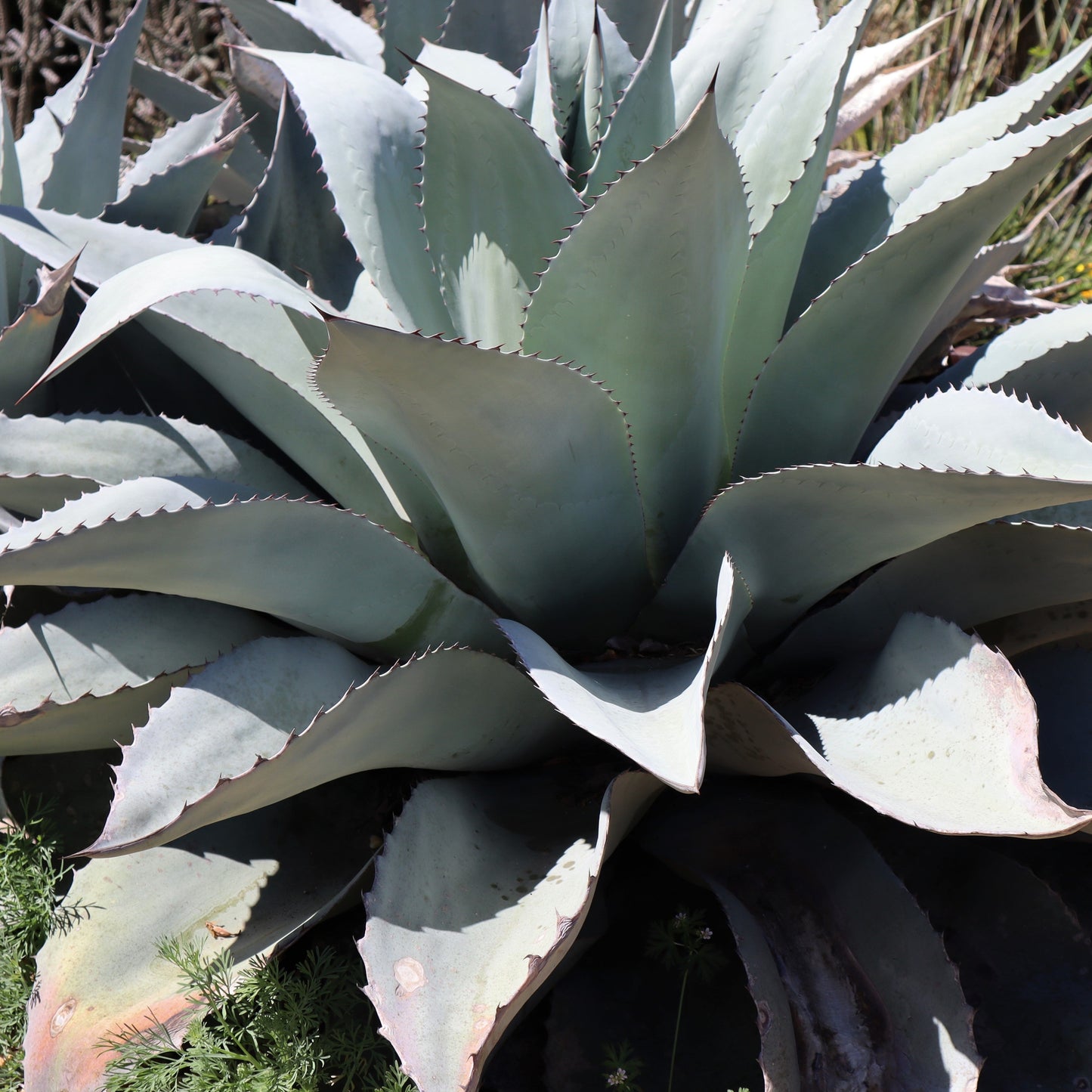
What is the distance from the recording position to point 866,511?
104 cm

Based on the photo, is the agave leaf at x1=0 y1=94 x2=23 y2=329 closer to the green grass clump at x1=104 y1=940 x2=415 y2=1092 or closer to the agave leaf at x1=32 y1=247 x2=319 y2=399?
the agave leaf at x1=32 y1=247 x2=319 y2=399

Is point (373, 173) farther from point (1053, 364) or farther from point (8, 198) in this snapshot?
point (1053, 364)

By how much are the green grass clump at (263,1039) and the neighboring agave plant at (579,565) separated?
0.03m

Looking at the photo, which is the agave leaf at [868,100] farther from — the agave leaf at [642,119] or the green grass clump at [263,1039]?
the green grass clump at [263,1039]

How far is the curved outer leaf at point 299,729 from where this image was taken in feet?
3.12

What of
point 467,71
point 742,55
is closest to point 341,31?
point 467,71

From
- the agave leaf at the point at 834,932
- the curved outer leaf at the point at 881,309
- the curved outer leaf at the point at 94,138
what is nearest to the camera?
the agave leaf at the point at 834,932

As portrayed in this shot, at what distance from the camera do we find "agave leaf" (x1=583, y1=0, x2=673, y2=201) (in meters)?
1.20

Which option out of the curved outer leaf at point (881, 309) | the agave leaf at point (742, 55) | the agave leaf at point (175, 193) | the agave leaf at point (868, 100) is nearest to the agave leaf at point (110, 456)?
the agave leaf at point (175, 193)

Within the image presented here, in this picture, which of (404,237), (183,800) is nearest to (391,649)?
(183,800)

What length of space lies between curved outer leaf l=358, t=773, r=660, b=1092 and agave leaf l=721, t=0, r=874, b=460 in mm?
452

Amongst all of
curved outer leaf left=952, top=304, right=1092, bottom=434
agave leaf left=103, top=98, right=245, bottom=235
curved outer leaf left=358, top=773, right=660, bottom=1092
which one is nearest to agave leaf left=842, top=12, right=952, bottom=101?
curved outer leaf left=952, top=304, right=1092, bottom=434

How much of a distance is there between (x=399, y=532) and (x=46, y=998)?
638 mm

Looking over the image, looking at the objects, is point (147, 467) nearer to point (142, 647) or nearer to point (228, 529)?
point (142, 647)
